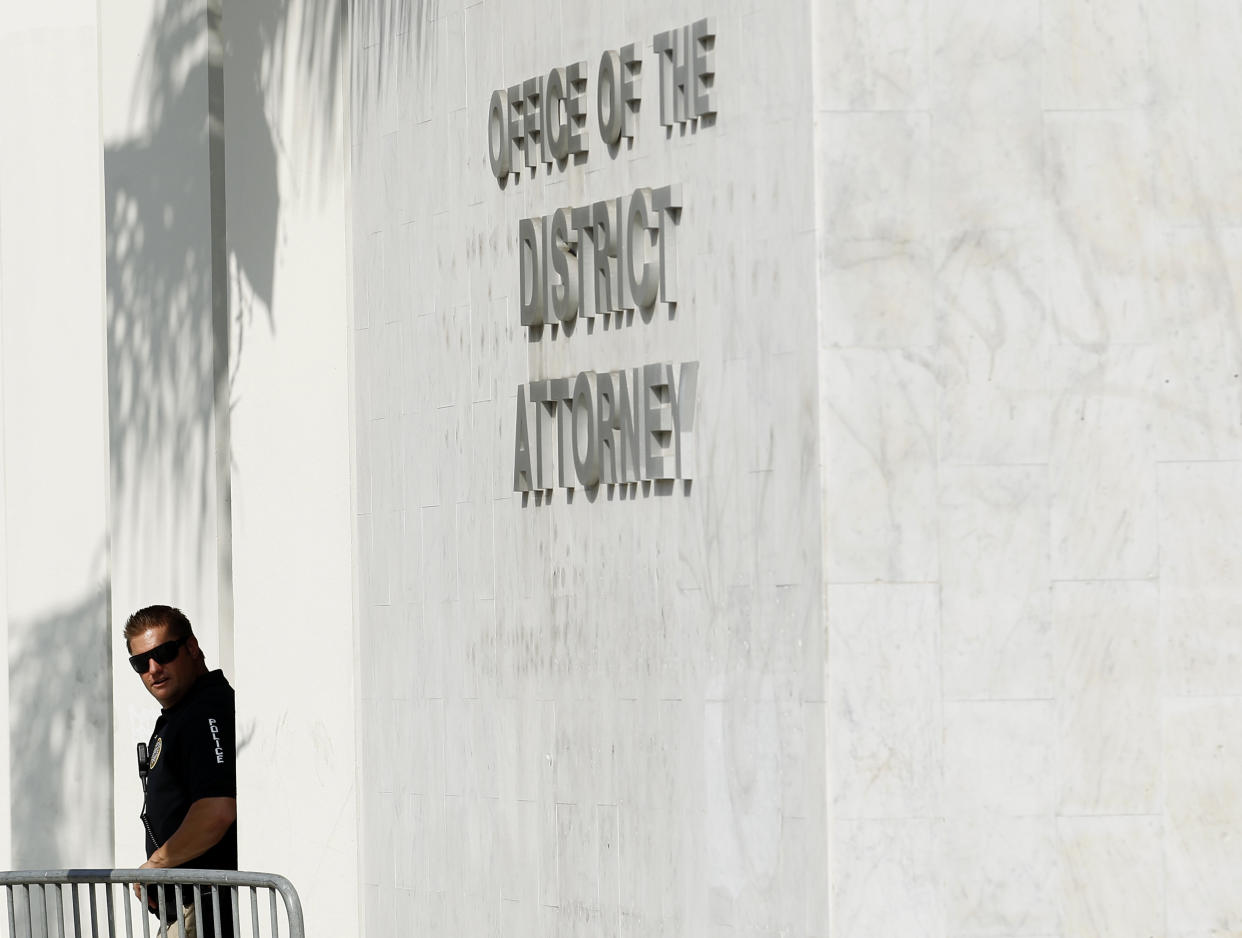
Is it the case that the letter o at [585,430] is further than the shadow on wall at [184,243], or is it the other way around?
the shadow on wall at [184,243]

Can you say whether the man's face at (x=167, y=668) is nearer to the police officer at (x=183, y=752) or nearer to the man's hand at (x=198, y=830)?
the police officer at (x=183, y=752)

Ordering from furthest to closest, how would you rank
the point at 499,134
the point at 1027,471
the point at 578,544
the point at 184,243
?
the point at 184,243
the point at 499,134
the point at 578,544
the point at 1027,471

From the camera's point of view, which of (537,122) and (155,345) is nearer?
(537,122)

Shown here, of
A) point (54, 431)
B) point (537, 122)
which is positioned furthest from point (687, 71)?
point (54, 431)

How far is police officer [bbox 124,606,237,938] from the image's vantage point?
9.74m

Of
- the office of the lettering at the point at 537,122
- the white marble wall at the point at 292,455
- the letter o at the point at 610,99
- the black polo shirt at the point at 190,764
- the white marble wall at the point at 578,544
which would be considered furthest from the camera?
the white marble wall at the point at 292,455

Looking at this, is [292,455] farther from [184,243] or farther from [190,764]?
[184,243]

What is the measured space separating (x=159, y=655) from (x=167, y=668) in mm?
69

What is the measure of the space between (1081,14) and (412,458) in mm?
3358

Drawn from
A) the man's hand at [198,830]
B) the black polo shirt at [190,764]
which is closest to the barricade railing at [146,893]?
the man's hand at [198,830]

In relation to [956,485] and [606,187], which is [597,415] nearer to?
[606,187]

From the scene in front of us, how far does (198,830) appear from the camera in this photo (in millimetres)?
9711

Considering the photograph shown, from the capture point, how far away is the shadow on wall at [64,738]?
1256 centimetres

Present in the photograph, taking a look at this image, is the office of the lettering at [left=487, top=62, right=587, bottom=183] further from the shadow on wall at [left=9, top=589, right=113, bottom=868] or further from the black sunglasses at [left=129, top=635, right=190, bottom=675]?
the shadow on wall at [left=9, top=589, right=113, bottom=868]
